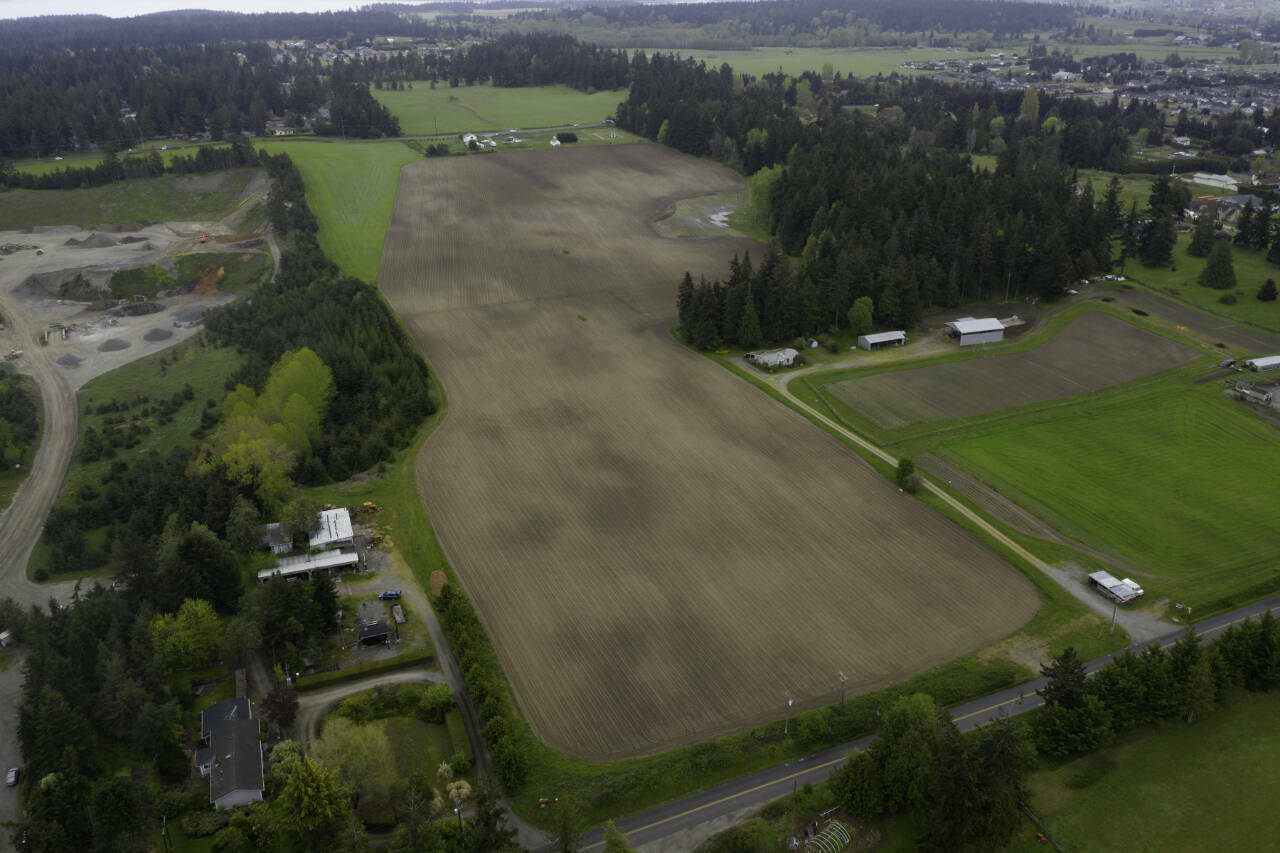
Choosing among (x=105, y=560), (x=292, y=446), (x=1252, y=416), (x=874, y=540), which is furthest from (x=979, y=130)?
(x=105, y=560)

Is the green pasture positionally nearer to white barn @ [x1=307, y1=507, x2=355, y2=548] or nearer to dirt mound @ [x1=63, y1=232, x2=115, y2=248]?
dirt mound @ [x1=63, y1=232, x2=115, y2=248]

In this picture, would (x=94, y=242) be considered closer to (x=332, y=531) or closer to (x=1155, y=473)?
(x=332, y=531)

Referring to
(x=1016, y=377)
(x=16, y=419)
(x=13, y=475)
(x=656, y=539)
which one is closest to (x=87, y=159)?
(x=16, y=419)

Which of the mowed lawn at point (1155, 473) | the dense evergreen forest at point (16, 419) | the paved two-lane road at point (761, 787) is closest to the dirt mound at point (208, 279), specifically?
the dense evergreen forest at point (16, 419)

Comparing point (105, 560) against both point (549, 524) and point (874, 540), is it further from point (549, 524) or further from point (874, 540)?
point (874, 540)

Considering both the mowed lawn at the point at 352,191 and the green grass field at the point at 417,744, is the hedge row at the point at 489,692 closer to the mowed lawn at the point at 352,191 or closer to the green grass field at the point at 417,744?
the green grass field at the point at 417,744
